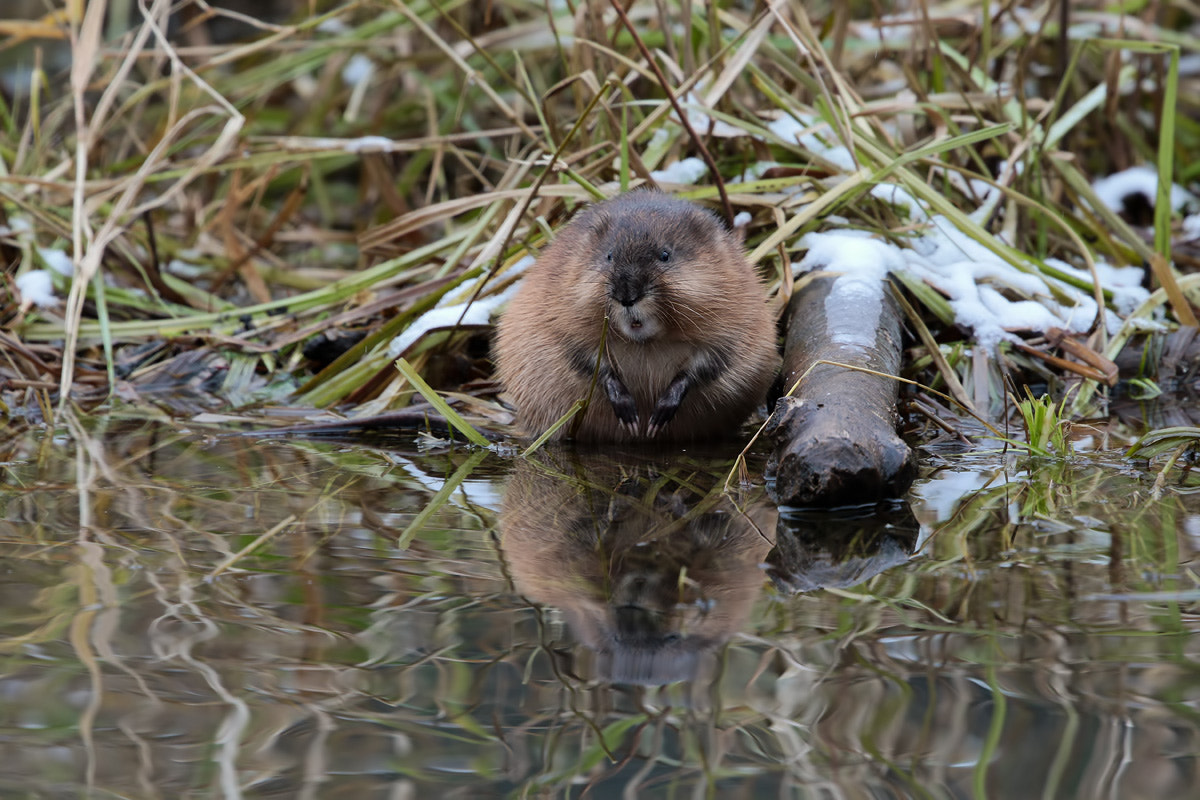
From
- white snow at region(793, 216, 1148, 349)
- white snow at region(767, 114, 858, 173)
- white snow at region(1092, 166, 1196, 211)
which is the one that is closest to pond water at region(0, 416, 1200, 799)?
white snow at region(793, 216, 1148, 349)

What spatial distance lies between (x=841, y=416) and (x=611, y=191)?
5.94 ft

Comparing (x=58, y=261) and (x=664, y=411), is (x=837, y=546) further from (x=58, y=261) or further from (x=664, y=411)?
(x=58, y=261)

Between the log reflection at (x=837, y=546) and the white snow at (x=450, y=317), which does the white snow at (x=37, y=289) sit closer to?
the white snow at (x=450, y=317)

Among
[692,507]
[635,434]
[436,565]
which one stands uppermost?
[635,434]

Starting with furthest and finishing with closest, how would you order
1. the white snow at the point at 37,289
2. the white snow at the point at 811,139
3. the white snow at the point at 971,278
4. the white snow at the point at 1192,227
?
1. the white snow at the point at 1192,227
2. the white snow at the point at 37,289
3. the white snow at the point at 811,139
4. the white snow at the point at 971,278

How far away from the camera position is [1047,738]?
1542 millimetres

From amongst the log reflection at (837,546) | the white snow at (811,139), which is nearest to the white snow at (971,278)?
the white snow at (811,139)

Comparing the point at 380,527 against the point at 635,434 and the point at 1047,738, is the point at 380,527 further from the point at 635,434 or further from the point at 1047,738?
the point at 1047,738

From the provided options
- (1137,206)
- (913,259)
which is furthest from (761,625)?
(1137,206)

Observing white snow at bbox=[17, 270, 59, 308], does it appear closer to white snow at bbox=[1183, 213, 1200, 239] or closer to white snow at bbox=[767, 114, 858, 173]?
white snow at bbox=[767, 114, 858, 173]

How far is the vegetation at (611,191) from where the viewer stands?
3.90 meters

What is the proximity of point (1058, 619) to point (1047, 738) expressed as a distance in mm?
411

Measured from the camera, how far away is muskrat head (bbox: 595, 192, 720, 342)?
10.2ft

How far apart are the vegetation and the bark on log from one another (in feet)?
1.28
